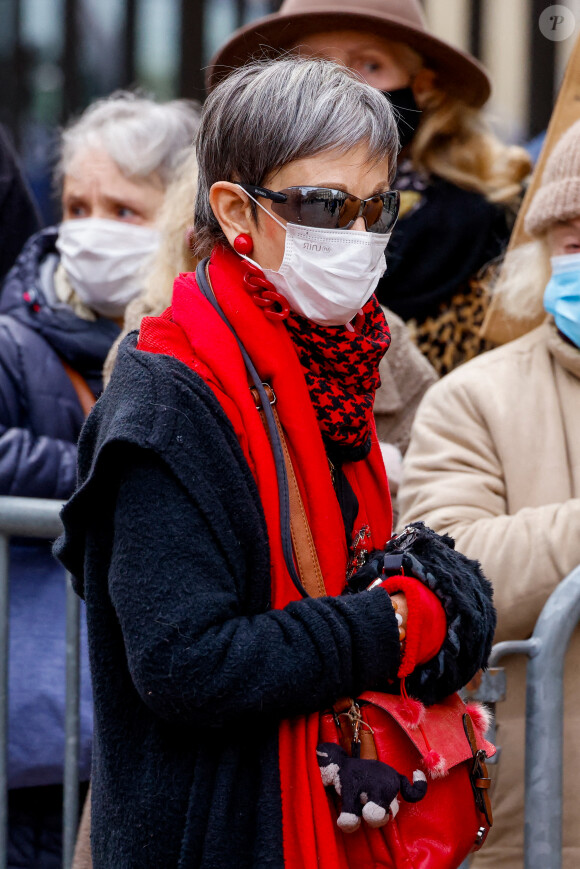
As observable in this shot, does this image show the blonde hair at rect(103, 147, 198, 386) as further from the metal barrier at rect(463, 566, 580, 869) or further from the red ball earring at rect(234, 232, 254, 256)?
the metal barrier at rect(463, 566, 580, 869)

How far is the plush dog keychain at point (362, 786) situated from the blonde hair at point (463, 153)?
2.58m

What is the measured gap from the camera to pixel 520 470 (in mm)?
2691

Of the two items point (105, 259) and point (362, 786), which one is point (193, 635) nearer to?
point (362, 786)

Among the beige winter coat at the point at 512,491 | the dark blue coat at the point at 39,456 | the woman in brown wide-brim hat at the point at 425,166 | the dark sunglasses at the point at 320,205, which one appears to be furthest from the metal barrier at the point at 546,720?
the woman in brown wide-brim hat at the point at 425,166

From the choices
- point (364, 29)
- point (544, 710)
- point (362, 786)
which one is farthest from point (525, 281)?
point (362, 786)

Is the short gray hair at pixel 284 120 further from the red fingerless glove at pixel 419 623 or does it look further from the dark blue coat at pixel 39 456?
the dark blue coat at pixel 39 456

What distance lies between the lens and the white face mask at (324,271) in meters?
1.77

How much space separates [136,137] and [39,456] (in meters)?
A: 1.20

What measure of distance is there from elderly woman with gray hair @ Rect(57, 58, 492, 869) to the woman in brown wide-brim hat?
69.9 inches

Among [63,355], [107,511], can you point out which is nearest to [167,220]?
[63,355]

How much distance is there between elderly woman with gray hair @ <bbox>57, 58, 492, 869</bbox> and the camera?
5.09 ft

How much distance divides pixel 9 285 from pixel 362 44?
142 centimetres

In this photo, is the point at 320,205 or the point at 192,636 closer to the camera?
the point at 192,636

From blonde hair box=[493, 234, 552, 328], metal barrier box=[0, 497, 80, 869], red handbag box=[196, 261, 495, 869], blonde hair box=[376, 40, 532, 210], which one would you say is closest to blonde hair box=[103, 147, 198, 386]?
metal barrier box=[0, 497, 80, 869]
